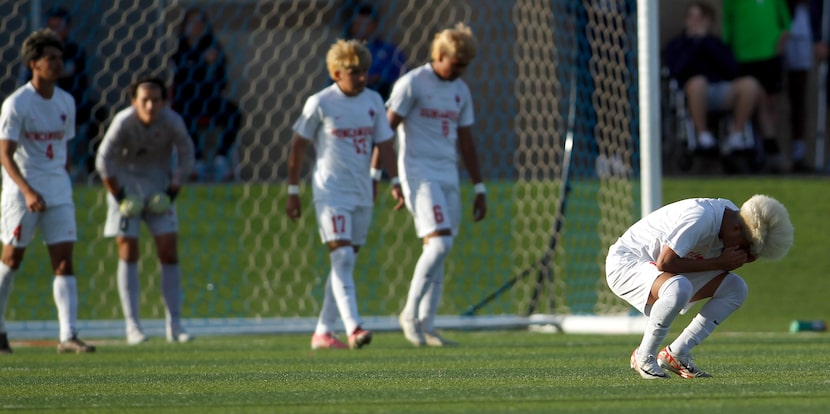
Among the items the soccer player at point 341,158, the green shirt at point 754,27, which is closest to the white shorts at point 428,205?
the soccer player at point 341,158

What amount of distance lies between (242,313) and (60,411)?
22.7 feet

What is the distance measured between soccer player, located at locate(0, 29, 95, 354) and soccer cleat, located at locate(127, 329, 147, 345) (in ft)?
3.83

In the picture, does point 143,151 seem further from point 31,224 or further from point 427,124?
point 427,124

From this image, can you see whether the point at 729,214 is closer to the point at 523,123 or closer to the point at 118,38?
the point at 523,123

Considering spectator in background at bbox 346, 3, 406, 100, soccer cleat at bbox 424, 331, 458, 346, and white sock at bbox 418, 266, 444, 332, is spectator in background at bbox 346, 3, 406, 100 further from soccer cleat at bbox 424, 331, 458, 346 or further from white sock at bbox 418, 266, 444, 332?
soccer cleat at bbox 424, 331, 458, 346

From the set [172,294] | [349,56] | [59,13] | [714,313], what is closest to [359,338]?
[349,56]

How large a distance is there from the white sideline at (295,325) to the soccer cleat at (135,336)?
522 mm

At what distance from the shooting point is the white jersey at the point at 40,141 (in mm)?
8852

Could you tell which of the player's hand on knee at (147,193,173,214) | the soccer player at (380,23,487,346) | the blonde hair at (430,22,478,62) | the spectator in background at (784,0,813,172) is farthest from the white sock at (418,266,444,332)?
the spectator in background at (784,0,813,172)

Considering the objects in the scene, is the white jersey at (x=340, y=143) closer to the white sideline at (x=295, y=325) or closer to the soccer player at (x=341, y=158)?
the soccer player at (x=341, y=158)

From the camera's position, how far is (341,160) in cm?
906

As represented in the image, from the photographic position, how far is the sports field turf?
5.28 meters

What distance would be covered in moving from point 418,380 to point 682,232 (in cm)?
140

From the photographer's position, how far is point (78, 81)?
1333cm
